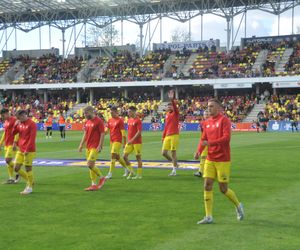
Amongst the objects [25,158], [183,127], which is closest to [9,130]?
[25,158]

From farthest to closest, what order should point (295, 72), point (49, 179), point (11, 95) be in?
1. point (11, 95)
2. point (295, 72)
3. point (49, 179)

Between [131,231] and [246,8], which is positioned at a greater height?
[246,8]

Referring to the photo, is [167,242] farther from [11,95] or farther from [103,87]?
[11,95]

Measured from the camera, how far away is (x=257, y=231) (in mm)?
7273

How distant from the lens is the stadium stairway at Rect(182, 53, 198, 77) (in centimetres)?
5608

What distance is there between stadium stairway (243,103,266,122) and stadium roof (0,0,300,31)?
491 inches

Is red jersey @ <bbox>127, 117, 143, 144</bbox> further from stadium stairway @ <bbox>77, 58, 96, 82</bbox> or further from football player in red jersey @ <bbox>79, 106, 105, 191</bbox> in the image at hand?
stadium stairway @ <bbox>77, 58, 96, 82</bbox>

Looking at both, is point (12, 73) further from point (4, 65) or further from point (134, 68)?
point (134, 68)

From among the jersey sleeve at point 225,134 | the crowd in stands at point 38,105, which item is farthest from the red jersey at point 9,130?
the crowd in stands at point 38,105

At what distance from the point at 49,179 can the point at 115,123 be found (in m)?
2.41

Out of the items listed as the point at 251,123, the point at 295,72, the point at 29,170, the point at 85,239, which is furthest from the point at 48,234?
the point at 295,72

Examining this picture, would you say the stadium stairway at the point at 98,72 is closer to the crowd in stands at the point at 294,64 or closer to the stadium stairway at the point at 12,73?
the stadium stairway at the point at 12,73

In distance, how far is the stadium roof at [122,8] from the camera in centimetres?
5556

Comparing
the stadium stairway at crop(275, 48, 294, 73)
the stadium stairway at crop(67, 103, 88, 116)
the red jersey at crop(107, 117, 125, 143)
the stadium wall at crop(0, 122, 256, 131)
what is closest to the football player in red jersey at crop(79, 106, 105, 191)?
the red jersey at crop(107, 117, 125, 143)
